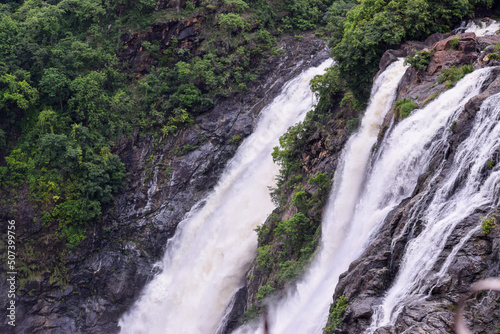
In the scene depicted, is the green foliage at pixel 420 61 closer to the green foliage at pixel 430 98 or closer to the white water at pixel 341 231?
the white water at pixel 341 231

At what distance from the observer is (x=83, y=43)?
27.5m

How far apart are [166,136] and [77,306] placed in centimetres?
965

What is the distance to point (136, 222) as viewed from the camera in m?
25.0

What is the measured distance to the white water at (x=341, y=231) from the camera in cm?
1472

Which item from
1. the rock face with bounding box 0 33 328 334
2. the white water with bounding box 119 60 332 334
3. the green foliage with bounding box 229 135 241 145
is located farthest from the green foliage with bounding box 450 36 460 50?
the green foliage with bounding box 229 135 241 145

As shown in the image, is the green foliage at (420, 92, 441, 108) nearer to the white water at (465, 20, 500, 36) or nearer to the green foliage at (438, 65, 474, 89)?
the green foliage at (438, 65, 474, 89)

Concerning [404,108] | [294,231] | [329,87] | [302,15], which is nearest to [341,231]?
[294,231]

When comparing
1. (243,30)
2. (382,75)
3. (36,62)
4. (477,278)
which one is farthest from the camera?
(243,30)

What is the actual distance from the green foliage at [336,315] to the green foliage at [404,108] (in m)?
6.02

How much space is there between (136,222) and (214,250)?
15.1 ft

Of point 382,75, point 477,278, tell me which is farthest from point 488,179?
point 382,75

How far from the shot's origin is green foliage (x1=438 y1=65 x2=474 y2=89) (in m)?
14.7

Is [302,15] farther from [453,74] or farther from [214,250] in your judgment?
[453,74]

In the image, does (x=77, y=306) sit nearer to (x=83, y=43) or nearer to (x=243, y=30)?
(x=83, y=43)
